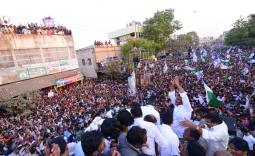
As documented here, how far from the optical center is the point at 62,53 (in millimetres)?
27125

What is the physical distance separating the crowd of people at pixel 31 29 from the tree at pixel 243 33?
99.9ft

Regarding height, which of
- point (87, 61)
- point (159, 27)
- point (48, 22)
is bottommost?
point (87, 61)

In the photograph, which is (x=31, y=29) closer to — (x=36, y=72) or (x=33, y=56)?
(x=33, y=56)

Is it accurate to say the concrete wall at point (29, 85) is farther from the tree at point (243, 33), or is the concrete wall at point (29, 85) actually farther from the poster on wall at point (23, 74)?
the tree at point (243, 33)

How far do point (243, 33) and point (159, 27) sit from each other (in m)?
14.2

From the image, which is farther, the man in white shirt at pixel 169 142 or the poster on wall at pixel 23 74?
the poster on wall at pixel 23 74

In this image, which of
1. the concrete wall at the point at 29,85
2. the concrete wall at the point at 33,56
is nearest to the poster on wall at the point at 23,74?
the concrete wall at the point at 33,56

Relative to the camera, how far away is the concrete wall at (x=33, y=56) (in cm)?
2084

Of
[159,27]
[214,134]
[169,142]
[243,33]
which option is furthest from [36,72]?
[243,33]

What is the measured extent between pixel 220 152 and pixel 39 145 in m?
6.63

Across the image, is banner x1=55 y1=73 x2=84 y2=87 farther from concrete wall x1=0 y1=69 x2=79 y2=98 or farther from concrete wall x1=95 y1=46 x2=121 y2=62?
concrete wall x1=95 y1=46 x2=121 y2=62

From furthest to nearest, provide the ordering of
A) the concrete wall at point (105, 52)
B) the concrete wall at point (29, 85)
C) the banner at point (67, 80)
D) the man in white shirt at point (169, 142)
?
1. the concrete wall at point (105, 52)
2. the banner at point (67, 80)
3. the concrete wall at point (29, 85)
4. the man in white shirt at point (169, 142)

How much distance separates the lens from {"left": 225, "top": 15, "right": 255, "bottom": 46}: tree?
44.4 metres

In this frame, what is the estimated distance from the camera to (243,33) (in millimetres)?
45344
